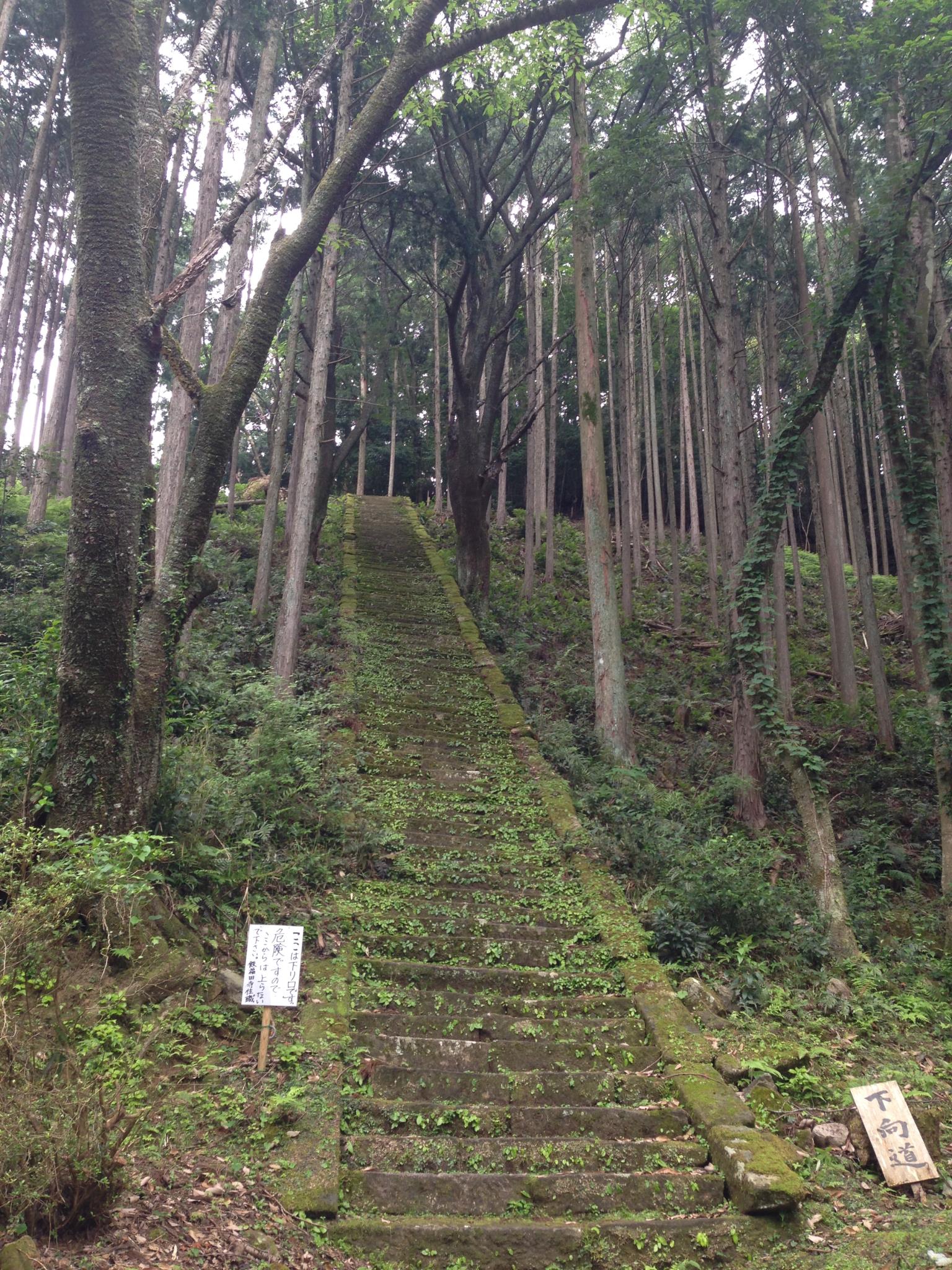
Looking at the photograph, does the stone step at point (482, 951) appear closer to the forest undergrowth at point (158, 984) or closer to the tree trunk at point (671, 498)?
the forest undergrowth at point (158, 984)

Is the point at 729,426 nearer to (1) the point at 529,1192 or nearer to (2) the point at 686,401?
(1) the point at 529,1192

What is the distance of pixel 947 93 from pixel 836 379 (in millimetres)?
13112

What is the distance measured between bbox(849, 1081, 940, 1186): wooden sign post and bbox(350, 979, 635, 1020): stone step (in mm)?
1552

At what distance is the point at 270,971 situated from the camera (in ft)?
14.6

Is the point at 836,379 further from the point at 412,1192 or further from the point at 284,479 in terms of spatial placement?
the point at 412,1192

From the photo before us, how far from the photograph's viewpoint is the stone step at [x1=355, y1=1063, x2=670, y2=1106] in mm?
4688

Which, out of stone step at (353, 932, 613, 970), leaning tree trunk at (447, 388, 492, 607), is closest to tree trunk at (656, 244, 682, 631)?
leaning tree trunk at (447, 388, 492, 607)

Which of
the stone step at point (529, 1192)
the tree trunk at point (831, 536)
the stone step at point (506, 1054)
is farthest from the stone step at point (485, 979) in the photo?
the tree trunk at point (831, 536)

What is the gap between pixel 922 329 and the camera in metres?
8.71

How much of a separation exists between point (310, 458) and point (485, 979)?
22.9ft

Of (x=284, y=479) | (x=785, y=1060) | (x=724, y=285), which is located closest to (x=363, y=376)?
(x=284, y=479)

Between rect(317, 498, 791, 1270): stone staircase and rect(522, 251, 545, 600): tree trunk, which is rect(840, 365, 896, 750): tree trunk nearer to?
rect(522, 251, 545, 600): tree trunk

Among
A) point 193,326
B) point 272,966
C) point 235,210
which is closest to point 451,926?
point 272,966

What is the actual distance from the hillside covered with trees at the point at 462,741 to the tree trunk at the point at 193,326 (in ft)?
0.25
